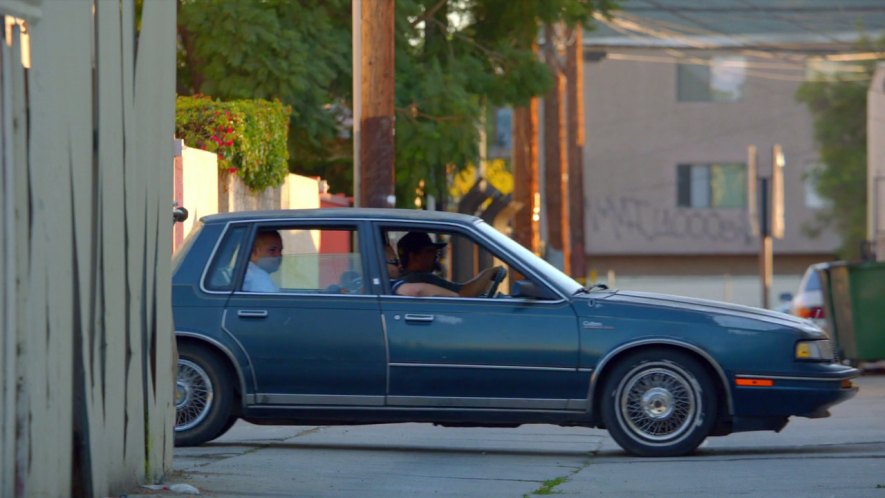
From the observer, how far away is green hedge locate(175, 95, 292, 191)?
52.6ft

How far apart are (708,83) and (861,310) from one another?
31.5 m

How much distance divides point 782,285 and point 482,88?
29159 millimetres

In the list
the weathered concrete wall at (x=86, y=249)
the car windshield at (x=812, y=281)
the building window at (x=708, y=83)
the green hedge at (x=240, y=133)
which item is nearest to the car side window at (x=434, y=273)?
the weathered concrete wall at (x=86, y=249)

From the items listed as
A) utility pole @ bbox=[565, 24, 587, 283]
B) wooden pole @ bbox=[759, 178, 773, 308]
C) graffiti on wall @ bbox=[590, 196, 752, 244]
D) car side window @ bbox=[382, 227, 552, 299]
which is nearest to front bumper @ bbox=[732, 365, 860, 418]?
car side window @ bbox=[382, 227, 552, 299]

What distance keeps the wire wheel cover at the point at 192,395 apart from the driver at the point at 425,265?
1.39 meters

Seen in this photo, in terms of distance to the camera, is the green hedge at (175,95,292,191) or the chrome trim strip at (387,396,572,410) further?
the green hedge at (175,95,292,191)

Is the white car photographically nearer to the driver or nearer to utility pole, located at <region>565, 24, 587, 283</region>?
utility pole, located at <region>565, 24, 587, 283</region>

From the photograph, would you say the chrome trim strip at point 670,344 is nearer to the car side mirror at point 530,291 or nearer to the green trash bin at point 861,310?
the car side mirror at point 530,291

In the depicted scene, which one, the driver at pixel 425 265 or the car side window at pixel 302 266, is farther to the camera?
the driver at pixel 425 265

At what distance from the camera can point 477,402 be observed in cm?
1012

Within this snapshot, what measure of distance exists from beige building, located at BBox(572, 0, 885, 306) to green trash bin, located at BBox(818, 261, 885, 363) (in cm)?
2715

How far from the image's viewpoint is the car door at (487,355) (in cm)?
1007

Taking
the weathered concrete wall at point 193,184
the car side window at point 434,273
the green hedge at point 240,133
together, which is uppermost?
the green hedge at point 240,133

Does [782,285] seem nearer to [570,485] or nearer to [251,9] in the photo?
[251,9]
